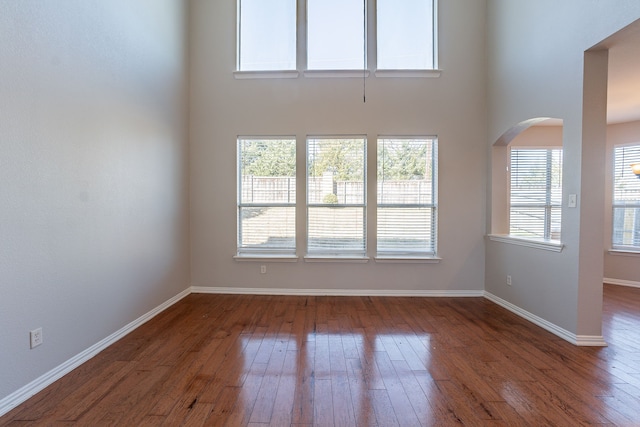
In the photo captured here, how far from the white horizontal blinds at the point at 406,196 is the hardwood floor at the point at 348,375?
111cm

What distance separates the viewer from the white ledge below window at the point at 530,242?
2.95 meters

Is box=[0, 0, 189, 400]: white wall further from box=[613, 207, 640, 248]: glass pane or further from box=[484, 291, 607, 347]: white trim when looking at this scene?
box=[613, 207, 640, 248]: glass pane

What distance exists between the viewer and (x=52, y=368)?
84.2 inches

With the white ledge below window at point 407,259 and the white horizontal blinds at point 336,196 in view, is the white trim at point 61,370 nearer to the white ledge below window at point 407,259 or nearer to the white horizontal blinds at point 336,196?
the white horizontal blinds at point 336,196

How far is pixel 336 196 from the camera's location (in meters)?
4.25

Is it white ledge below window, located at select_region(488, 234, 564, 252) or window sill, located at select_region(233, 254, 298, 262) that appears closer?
white ledge below window, located at select_region(488, 234, 564, 252)

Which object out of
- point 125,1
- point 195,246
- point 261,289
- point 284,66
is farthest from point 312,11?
point 261,289

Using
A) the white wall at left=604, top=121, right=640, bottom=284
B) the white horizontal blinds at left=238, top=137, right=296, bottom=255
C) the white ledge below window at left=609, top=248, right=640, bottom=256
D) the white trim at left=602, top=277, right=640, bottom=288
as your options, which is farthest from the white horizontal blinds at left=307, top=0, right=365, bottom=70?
the white trim at left=602, top=277, right=640, bottom=288

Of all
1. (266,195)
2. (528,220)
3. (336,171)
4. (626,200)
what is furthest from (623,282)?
(266,195)

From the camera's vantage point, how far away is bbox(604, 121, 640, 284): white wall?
4.63m

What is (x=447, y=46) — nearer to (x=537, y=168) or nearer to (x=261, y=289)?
(x=537, y=168)

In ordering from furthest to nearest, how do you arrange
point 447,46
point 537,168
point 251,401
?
point 537,168, point 447,46, point 251,401

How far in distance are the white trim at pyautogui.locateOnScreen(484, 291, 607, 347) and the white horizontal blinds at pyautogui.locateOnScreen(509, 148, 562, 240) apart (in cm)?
156

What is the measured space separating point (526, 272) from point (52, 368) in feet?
14.8
